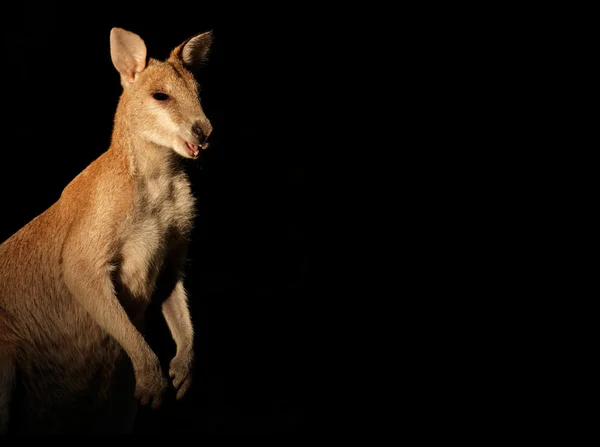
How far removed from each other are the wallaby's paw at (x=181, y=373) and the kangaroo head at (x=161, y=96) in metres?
0.98

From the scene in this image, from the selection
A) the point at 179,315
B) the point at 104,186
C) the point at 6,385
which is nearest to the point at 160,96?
the point at 104,186

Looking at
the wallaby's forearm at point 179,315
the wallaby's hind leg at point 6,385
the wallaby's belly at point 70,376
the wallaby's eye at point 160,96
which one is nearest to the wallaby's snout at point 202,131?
the wallaby's eye at point 160,96

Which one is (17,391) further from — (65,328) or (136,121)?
(136,121)

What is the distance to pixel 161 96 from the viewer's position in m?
3.65

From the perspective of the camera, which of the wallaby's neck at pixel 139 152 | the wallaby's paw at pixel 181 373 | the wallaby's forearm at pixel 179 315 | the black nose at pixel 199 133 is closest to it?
the black nose at pixel 199 133

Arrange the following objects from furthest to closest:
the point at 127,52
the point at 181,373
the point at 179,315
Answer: the point at 179,315 < the point at 181,373 < the point at 127,52

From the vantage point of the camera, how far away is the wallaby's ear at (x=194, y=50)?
3.83m

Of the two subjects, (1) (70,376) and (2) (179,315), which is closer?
(1) (70,376)

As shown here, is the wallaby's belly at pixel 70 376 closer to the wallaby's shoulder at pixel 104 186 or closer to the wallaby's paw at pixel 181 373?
the wallaby's paw at pixel 181 373

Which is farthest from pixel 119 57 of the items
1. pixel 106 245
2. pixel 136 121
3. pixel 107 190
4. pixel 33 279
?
pixel 33 279

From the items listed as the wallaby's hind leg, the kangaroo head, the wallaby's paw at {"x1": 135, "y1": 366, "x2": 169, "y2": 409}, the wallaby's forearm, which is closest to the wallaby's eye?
the kangaroo head

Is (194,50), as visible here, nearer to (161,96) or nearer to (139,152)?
(161,96)

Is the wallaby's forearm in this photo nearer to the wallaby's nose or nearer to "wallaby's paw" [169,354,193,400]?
"wallaby's paw" [169,354,193,400]

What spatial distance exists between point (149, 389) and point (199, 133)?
1.10 metres
